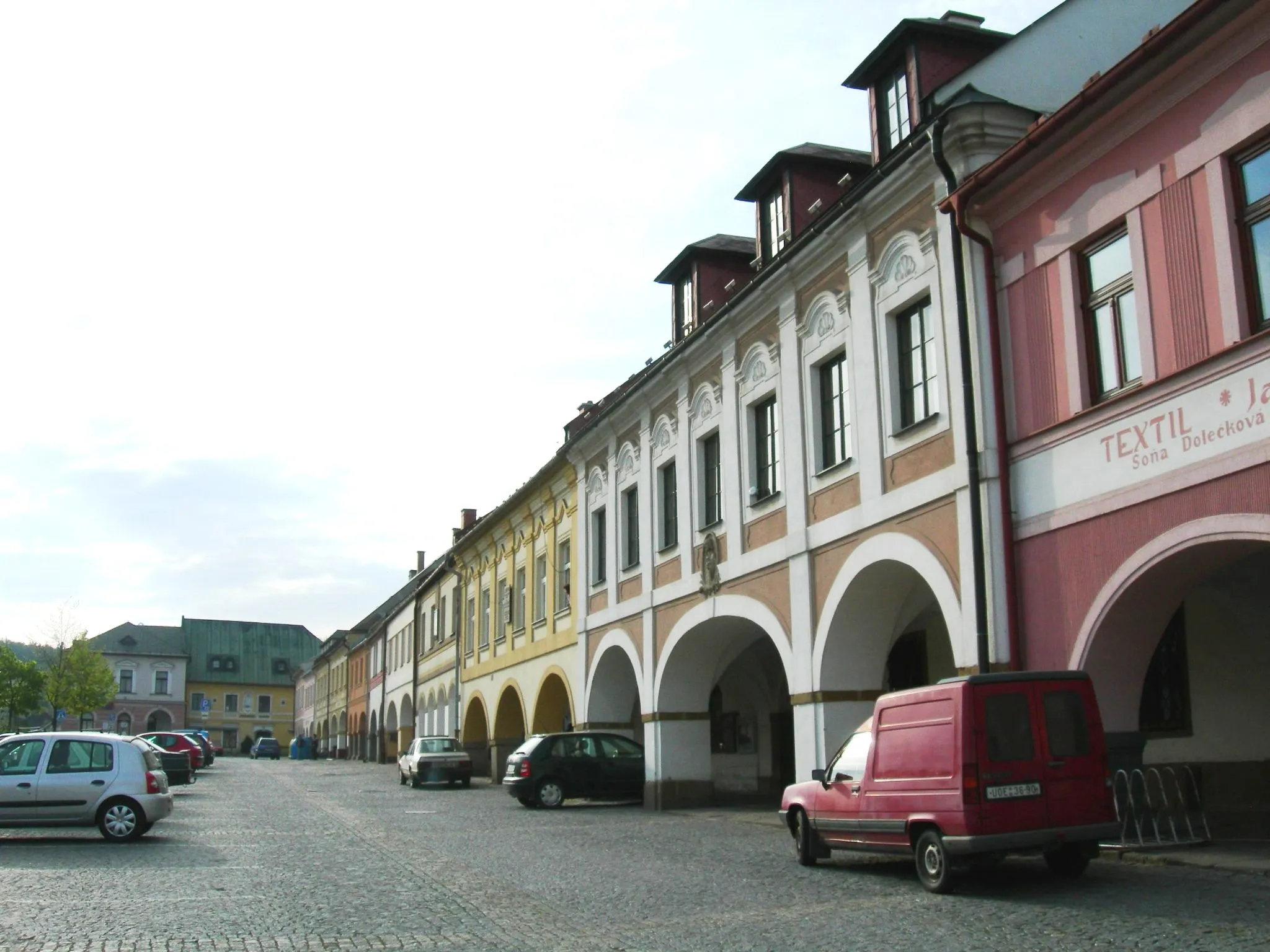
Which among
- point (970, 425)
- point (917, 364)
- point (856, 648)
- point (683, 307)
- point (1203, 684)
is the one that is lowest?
point (1203, 684)

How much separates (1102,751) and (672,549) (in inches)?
542

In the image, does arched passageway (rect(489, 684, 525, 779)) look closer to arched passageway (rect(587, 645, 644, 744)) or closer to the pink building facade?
arched passageway (rect(587, 645, 644, 744))

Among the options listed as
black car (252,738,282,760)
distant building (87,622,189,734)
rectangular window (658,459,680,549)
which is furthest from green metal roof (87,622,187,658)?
rectangular window (658,459,680,549)

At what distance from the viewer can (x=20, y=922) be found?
33.9ft

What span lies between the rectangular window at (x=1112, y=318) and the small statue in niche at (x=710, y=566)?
9687mm

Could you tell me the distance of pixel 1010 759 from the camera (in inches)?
439

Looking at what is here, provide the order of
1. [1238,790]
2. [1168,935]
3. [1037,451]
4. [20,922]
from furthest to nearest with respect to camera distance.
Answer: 1. [1238,790]
2. [1037,451]
3. [20,922]
4. [1168,935]

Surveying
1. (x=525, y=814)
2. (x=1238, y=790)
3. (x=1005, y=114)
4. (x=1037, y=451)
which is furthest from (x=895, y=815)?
(x=525, y=814)

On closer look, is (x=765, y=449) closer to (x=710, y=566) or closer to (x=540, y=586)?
(x=710, y=566)

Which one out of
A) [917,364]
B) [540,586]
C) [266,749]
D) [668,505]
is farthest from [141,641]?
[917,364]

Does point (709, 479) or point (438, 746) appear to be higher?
point (709, 479)

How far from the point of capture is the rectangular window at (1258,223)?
452 inches

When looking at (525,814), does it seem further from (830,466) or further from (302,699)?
(302,699)

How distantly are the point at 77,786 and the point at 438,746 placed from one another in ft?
65.2
